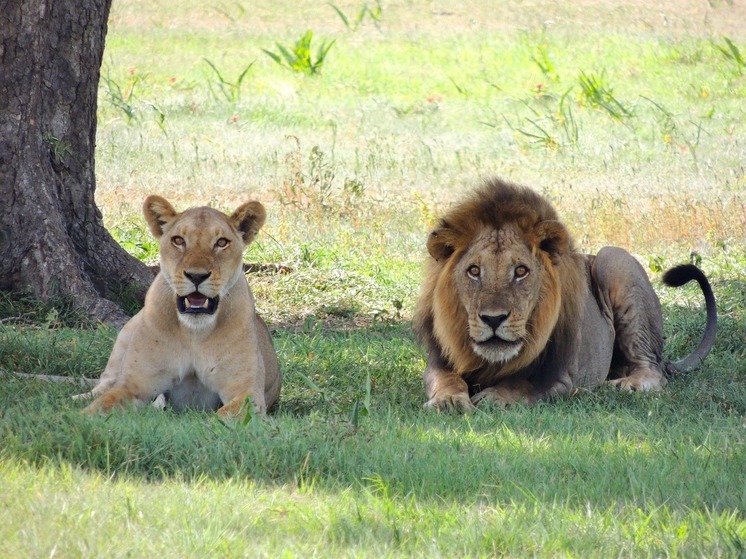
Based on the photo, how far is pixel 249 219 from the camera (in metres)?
4.82

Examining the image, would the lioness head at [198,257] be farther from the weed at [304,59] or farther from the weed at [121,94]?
the weed at [304,59]

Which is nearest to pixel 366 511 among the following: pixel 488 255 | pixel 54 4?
pixel 488 255

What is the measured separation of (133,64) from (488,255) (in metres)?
14.3

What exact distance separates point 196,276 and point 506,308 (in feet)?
4.67

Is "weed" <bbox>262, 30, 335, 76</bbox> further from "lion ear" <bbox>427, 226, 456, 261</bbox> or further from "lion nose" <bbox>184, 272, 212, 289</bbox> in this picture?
"lion nose" <bbox>184, 272, 212, 289</bbox>

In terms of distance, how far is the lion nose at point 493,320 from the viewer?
4.95m

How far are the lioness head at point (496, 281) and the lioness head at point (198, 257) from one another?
1.09 meters

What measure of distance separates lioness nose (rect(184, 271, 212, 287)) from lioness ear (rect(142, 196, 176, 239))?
0.40 meters

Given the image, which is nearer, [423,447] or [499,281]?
[423,447]

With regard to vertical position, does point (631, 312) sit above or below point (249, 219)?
below

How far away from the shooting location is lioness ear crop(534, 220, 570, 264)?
16.9 ft

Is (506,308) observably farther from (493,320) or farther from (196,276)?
(196,276)

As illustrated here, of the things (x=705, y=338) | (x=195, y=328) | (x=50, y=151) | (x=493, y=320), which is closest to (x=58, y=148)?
(x=50, y=151)

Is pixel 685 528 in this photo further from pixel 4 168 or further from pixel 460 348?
pixel 4 168
